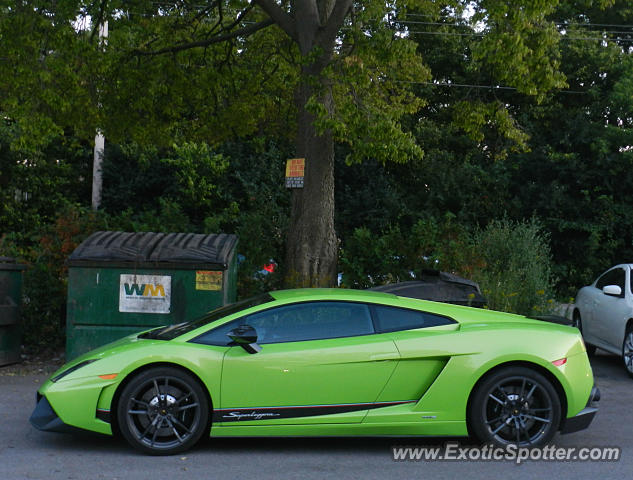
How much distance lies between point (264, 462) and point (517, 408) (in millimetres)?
1925

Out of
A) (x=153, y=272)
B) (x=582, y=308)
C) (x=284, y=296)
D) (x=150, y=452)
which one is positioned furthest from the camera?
(x=582, y=308)

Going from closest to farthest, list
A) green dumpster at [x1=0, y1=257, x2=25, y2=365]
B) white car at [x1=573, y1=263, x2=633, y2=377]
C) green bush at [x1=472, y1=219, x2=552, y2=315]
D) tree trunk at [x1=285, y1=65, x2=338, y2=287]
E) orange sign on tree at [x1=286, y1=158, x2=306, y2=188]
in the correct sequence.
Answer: green dumpster at [x1=0, y1=257, x2=25, y2=365] → white car at [x1=573, y1=263, x2=633, y2=377] → green bush at [x1=472, y1=219, x2=552, y2=315] → tree trunk at [x1=285, y1=65, x2=338, y2=287] → orange sign on tree at [x1=286, y1=158, x2=306, y2=188]

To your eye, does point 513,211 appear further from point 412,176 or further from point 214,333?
point 214,333

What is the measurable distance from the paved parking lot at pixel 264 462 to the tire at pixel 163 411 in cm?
12

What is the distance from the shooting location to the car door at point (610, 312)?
9.91m

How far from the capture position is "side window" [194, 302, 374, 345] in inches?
233

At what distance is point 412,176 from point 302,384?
61.7 feet

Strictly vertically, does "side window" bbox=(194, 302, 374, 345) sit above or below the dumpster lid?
below

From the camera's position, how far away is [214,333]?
233 inches

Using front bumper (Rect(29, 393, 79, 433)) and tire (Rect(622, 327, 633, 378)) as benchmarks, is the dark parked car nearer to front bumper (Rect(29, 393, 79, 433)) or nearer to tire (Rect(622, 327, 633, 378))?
tire (Rect(622, 327, 633, 378))

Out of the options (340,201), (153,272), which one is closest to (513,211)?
(340,201)

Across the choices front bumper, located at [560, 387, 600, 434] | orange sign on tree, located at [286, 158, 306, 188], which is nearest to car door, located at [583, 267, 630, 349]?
front bumper, located at [560, 387, 600, 434]

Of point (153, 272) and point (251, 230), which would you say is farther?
point (251, 230)

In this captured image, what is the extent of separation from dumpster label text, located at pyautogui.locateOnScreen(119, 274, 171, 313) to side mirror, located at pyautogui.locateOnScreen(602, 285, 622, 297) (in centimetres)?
556
